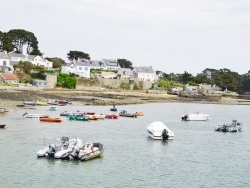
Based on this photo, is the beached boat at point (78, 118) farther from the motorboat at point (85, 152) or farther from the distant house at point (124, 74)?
the distant house at point (124, 74)

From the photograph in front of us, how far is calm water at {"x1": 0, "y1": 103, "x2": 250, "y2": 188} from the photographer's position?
2480 cm

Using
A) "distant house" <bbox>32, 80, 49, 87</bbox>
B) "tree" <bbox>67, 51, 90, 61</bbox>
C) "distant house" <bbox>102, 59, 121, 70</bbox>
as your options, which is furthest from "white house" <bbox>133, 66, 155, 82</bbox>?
"distant house" <bbox>32, 80, 49, 87</bbox>

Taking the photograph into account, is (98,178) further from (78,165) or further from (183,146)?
(183,146)

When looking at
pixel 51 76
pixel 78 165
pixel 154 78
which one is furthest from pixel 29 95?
pixel 154 78

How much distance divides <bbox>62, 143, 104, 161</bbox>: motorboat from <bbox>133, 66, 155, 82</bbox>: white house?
99.8 meters

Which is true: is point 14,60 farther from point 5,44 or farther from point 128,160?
point 128,160

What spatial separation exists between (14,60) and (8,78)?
68.0ft

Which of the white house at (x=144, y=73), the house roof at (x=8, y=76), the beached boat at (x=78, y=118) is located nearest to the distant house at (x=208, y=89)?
the white house at (x=144, y=73)

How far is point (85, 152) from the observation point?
29.6m

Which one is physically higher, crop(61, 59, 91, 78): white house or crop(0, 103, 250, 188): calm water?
crop(61, 59, 91, 78): white house

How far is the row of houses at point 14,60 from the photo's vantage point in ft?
337

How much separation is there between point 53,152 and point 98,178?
5.49m

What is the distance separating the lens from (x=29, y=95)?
76.4m

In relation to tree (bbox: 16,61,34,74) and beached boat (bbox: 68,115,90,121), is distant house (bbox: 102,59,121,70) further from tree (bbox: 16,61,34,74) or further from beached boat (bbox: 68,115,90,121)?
beached boat (bbox: 68,115,90,121)
